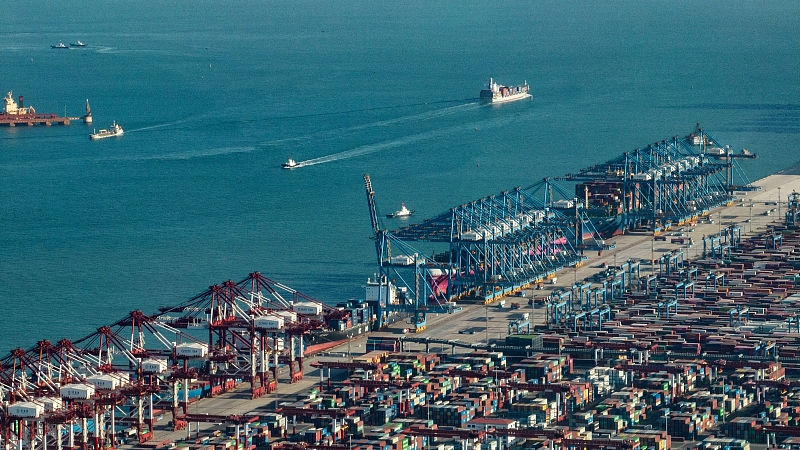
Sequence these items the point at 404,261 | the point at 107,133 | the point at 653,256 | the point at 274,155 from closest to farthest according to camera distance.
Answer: the point at 404,261 → the point at 653,256 → the point at 274,155 → the point at 107,133

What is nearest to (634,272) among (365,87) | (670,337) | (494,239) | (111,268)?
(494,239)

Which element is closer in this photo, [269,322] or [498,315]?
[269,322]

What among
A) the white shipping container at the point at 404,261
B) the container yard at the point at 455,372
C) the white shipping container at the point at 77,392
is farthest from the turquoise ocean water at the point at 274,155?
the white shipping container at the point at 77,392

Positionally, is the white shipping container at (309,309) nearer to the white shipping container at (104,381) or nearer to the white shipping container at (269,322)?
the white shipping container at (269,322)

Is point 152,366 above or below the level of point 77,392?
above

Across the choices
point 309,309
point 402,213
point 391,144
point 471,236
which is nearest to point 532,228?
point 471,236

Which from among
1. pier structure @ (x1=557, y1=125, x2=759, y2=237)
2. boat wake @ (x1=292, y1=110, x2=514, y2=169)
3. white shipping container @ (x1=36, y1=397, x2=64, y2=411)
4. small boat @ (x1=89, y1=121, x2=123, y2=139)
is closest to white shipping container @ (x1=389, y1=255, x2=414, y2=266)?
pier structure @ (x1=557, y1=125, x2=759, y2=237)

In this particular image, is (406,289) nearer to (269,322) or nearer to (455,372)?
(269,322)
